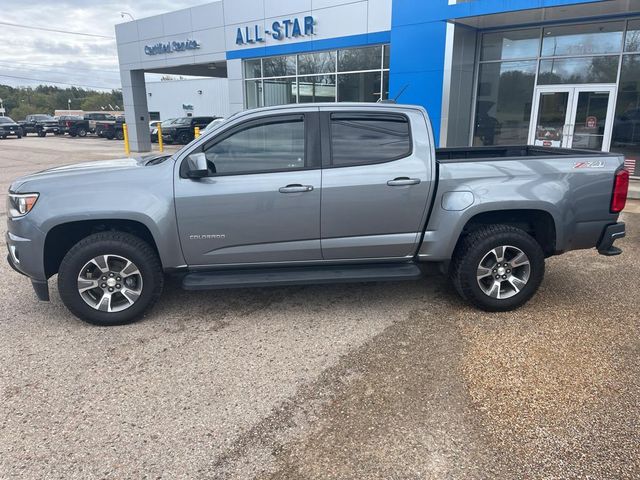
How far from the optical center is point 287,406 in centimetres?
318

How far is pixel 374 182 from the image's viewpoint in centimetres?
430

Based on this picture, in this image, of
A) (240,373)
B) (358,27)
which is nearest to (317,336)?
(240,373)

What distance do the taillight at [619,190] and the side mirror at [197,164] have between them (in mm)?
3650

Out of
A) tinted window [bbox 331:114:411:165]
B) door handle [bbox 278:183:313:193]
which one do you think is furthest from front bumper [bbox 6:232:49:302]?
tinted window [bbox 331:114:411:165]

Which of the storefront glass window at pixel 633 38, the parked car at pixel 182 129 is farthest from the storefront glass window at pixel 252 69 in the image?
the storefront glass window at pixel 633 38

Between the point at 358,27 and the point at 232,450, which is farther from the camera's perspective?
the point at 358,27

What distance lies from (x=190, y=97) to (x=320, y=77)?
2992 centimetres

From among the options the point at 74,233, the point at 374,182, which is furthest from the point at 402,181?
the point at 74,233

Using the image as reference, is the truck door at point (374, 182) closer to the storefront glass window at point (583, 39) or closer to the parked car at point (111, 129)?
the storefront glass window at point (583, 39)

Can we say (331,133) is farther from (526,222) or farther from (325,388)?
(325,388)

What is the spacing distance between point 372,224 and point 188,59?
64.1 feet

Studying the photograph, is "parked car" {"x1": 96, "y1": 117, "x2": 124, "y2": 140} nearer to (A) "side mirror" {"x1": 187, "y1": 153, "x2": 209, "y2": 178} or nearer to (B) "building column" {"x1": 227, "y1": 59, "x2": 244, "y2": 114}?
(B) "building column" {"x1": 227, "y1": 59, "x2": 244, "y2": 114}

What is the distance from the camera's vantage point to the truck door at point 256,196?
4184 mm

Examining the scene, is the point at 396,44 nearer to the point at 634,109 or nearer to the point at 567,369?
the point at 634,109
